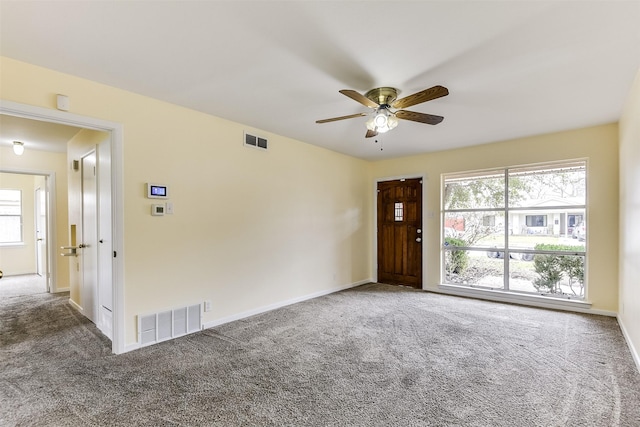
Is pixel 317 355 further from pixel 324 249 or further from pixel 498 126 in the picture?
pixel 498 126

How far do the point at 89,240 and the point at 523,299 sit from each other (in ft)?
20.3

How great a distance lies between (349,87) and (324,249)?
3041 millimetres

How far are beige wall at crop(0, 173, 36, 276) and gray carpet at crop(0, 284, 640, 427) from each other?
13.3ft

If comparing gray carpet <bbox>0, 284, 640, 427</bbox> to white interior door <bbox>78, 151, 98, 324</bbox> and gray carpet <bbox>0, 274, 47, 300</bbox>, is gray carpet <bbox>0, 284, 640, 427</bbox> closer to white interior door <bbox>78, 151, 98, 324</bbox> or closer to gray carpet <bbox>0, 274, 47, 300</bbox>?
white interior door <bbox>78, 151, 98, 324</bbox>

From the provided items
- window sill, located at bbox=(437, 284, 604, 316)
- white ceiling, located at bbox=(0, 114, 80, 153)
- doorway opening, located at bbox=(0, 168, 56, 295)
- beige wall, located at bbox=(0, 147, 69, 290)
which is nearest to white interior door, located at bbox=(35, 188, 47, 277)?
doorway opening, located at bbox=(0, 168, 56, 295)

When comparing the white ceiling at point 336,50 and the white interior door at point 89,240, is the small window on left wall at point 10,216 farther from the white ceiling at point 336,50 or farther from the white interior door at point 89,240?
the white ceiling at point 336,50

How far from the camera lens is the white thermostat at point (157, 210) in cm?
313

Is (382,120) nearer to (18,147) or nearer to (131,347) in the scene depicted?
(131,347)

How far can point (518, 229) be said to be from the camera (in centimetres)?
474

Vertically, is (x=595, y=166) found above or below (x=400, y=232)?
above

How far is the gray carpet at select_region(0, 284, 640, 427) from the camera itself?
2.00m

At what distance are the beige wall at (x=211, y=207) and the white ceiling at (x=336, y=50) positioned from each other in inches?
9.4

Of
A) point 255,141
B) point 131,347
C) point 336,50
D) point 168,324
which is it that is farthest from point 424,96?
point 131,347

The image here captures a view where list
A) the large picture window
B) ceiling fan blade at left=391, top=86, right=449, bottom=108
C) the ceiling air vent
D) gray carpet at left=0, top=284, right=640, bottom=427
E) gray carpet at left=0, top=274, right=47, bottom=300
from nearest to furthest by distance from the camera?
gray carpet at left=0, top=284, right=640, bottom=427 → ceiling fan blade at left=391, top=86, right=449, bottom=108 → the ceiling air vent → the large picture window → gray carpet at left=0, top=274, right=47, bottom=300
